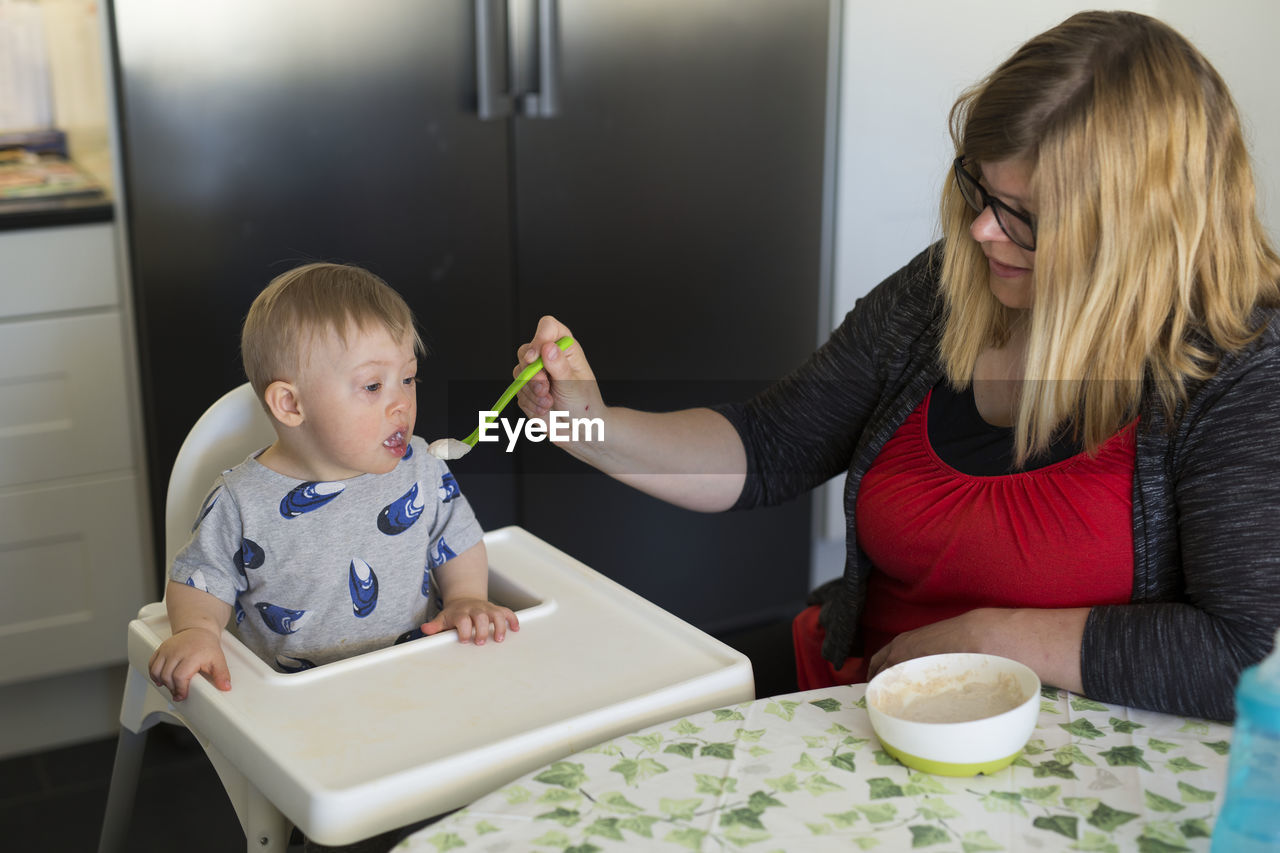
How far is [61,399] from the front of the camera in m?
1.98

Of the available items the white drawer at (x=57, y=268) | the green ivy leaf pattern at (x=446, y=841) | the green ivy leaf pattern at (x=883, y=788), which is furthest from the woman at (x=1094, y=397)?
the white drawer at (x=57, y=268)

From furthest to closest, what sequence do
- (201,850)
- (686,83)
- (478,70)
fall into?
(686,83)
(478,70)
(201,850)

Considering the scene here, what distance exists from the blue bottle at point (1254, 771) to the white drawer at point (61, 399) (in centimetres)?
171

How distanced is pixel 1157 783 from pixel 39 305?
1.68m

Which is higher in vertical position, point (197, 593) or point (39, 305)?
point (39, 305)

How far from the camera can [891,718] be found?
0.86 metres

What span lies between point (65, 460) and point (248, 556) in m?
1.00

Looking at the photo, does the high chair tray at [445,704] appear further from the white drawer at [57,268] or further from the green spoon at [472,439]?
the white drawer at [57,268]

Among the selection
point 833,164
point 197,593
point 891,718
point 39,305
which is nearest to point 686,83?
point 833,164

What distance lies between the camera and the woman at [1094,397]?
3.36 ft

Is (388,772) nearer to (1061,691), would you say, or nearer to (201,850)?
(1061,691)

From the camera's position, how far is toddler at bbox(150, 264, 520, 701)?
1151 millimetres

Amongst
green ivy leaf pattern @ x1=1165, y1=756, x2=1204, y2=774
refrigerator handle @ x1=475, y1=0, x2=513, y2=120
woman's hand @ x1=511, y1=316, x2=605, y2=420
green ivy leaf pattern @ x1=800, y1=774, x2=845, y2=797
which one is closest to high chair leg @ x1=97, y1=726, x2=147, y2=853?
woman's hand @ x1=511, y1=316, x2=605, y2=420

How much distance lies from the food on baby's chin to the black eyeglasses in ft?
1.29
